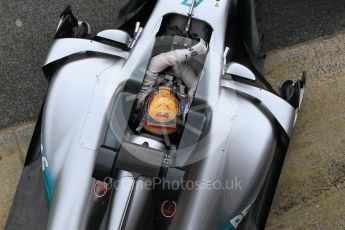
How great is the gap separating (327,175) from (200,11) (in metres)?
1.61

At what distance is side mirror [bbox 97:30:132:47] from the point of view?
3.61 m

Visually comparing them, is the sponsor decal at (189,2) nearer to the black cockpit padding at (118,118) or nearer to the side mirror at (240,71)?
the side mirror at (240,71)

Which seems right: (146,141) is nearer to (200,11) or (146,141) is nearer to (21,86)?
(200,11)

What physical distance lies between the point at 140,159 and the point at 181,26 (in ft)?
4.33

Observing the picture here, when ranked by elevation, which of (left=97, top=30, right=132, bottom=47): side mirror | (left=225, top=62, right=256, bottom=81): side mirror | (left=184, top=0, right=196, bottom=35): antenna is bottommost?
(left=225, top=62, right=256, bottom=81): side mirror

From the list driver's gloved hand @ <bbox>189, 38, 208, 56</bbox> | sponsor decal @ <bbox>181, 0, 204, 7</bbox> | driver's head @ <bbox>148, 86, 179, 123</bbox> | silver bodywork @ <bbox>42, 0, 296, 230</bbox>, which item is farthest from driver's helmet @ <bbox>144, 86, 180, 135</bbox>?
sponsor decal @ <bbox>181, 0, 204, 7</bbox>

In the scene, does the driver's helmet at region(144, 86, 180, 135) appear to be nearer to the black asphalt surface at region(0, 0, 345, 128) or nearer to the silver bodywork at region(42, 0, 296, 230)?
the silver bodywork at region(42, 0, 296, 230)

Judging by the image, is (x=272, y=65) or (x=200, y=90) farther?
(x=272, y=65)

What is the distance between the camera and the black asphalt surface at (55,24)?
4262mm

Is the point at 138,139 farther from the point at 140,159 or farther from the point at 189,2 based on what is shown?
the point at 189,2

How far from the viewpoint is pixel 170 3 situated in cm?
372

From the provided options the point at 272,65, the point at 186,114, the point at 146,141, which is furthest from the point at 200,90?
the point at 272,65

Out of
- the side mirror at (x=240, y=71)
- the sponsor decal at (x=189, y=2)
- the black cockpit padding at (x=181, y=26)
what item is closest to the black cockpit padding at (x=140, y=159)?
the side mirror at (x=240, y=71)

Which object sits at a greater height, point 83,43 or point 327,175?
point 83,43
